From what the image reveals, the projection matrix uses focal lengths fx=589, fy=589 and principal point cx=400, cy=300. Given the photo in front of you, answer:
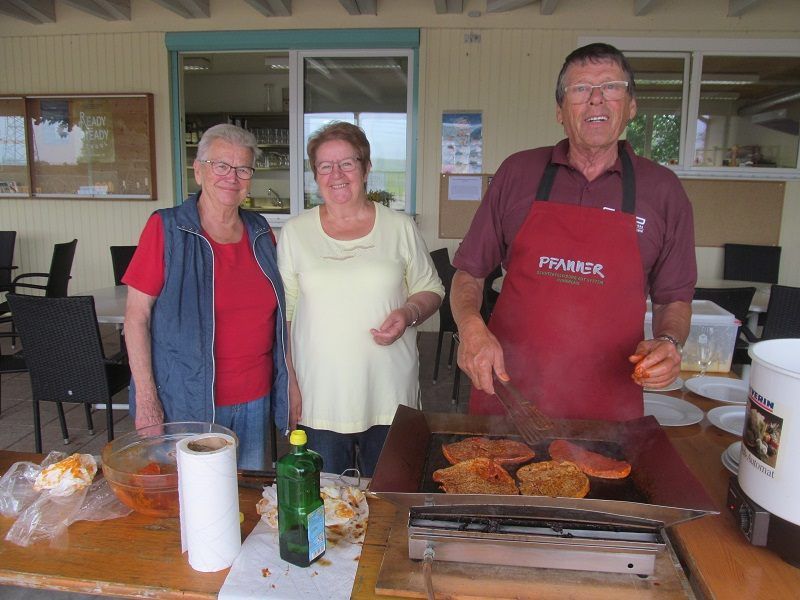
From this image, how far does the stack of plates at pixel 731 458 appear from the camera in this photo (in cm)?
151

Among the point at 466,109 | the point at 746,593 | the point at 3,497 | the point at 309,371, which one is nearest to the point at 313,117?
the point at 466,109

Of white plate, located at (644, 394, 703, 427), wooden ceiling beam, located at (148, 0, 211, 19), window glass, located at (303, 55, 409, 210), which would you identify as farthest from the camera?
window glass, located at (303, 55, 409, 210)

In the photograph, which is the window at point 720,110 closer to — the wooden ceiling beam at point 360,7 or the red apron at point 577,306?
the wooden ceiling beam at point 360,7

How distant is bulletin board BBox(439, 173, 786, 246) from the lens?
5.77 metres

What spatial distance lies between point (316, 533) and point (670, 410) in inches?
55.4

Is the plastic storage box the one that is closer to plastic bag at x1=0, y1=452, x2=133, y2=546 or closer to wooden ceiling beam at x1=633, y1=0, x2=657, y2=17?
plastic bag at x1=0, y1=452, x2=133, y2=546

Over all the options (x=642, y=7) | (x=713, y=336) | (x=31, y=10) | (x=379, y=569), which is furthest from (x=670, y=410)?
(x=31, y=10)

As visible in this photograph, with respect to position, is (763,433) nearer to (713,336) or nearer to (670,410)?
(670,410)

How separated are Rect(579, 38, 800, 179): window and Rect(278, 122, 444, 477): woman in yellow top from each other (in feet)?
14.8

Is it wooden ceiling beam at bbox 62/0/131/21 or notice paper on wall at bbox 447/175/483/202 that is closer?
wooden ceiling beam at bbox 62/0/131/21

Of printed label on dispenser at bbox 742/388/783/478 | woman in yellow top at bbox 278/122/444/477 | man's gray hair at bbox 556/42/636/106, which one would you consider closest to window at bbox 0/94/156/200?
woman in yellow top at bbox 278/122/444/477

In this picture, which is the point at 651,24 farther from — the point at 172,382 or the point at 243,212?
the point at 172,382

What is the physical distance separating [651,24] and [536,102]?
49.1 inches

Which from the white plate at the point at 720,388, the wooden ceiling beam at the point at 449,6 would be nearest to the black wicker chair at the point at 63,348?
the white plate at the point at 720,388
